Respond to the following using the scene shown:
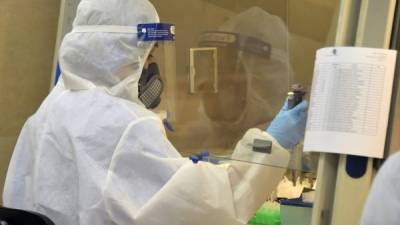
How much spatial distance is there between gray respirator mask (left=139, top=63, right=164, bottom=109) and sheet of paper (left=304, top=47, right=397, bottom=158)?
0.72 m

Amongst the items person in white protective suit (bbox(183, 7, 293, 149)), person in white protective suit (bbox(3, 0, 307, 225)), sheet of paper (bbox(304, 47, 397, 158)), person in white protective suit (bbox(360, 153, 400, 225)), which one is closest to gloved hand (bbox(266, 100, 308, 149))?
person in white protective suit (bbox(3, 0, 307, 225))

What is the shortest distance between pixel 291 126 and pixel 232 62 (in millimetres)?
532

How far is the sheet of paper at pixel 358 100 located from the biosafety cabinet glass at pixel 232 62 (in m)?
0.41

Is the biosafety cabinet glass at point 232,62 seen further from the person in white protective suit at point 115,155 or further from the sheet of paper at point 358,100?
the sheet of paper at point 358,100

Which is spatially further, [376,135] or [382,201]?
[376,135]

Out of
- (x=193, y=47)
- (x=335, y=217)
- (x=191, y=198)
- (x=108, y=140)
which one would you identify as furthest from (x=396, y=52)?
(x=193, y=47)

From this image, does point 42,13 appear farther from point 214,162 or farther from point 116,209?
point 116,209

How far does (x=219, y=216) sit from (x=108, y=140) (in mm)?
332

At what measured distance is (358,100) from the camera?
1050 millimetres

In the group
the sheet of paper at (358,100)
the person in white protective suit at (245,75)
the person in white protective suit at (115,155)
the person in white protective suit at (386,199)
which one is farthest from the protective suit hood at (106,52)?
the person in white protective suit at (386,199)

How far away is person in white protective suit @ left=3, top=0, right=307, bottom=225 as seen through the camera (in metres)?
1.40

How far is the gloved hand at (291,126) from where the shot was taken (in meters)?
1.43

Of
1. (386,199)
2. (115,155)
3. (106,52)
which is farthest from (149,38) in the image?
(386,199)

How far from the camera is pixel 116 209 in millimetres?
1373
